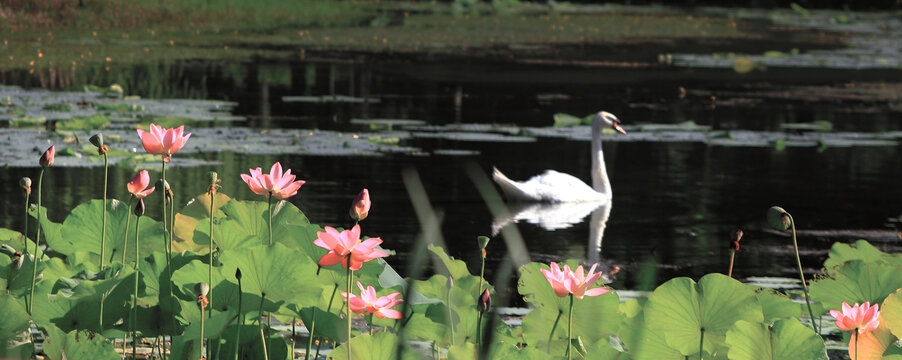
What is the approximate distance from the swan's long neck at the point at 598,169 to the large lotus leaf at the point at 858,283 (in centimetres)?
549

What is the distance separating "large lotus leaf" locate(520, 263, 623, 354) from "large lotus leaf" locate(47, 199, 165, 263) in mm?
1164

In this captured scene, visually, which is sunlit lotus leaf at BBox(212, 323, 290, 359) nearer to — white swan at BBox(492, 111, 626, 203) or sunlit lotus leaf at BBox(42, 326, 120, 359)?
sunlit lotus leaf at BBox(42, 326, 120, 359)

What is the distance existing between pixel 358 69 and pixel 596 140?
32.2 feet

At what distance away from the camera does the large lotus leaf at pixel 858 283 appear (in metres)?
3.56

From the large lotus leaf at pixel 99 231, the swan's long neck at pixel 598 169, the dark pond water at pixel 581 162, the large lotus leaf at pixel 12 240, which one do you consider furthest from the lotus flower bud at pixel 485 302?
the swan's long neck at pixel 598 169

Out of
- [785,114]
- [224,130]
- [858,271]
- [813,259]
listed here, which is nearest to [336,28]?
[785,114]

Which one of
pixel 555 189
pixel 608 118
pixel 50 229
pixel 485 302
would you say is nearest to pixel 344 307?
pixel 485 302

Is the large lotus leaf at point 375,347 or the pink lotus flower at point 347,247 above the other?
the pink lotus flower at point 347,247

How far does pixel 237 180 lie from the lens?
8789 millimetres

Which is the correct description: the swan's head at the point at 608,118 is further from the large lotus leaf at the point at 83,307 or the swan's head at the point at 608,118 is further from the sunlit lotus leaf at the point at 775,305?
the large lotus leaf at the point at 83,307

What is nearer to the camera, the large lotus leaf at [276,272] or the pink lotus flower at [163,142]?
the large lotus leaf at [276,272]

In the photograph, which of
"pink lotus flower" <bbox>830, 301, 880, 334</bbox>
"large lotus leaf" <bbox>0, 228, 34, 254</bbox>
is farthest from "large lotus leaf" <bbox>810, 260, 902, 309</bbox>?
"large lotus leaf" <bbox>0, 228, 34, 254</bbox>

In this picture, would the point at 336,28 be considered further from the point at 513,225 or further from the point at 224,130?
the point at 513,225

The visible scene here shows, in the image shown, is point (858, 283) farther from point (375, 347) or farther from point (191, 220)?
point (191, 220)
